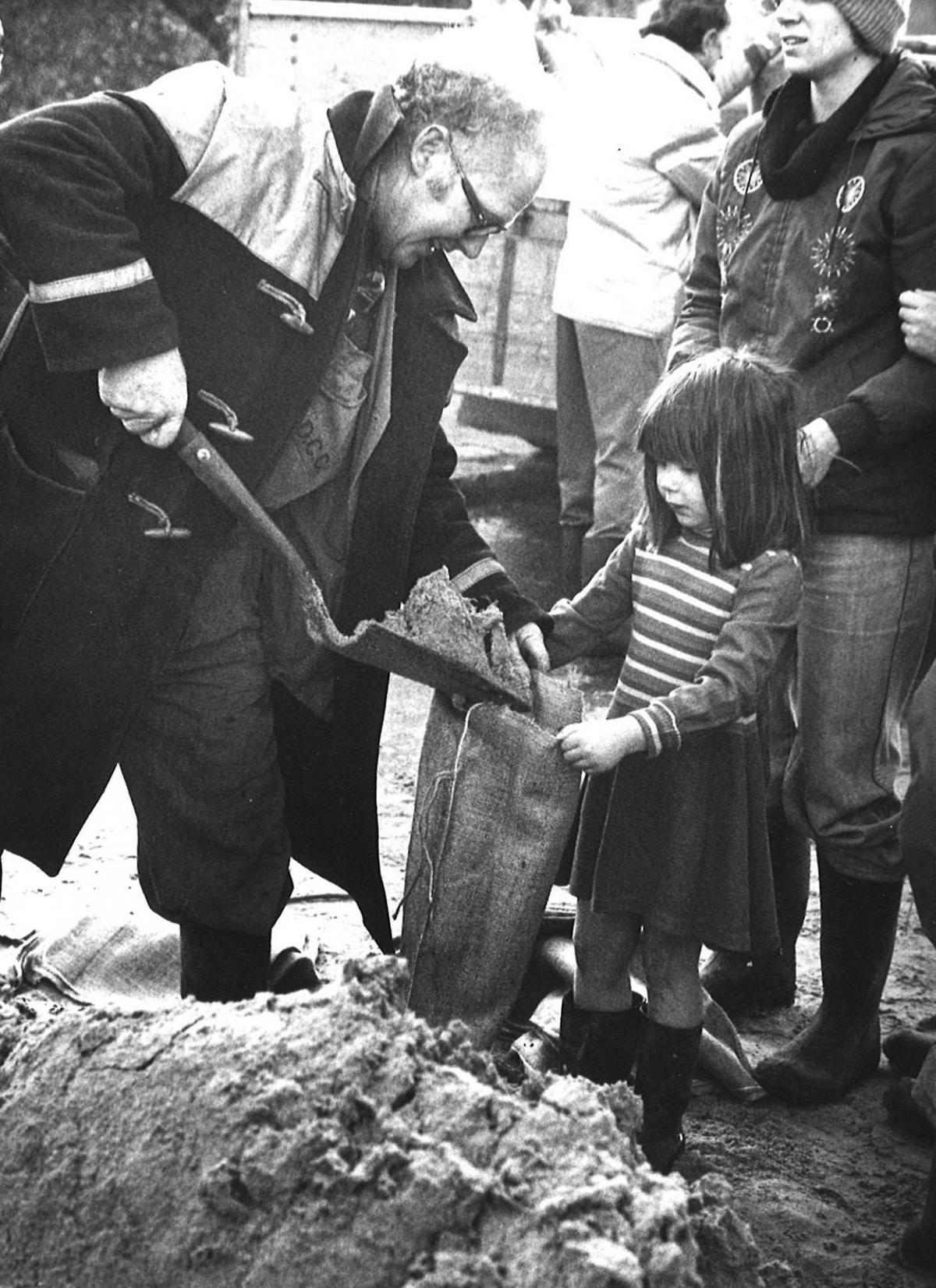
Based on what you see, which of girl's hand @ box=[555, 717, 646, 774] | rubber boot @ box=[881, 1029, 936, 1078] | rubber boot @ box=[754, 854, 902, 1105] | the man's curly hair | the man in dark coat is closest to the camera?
the man in dark coat

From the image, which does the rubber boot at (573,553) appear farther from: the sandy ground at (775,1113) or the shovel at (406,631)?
the shovel at (406,631)

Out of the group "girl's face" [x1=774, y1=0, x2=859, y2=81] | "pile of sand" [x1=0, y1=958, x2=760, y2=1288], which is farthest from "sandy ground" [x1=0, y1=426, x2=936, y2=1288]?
"girl's face" [x1=774, y1=0, x2=859, y2=81]

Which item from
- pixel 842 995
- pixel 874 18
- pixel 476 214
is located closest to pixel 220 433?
pixel 476 214

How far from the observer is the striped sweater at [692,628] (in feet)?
9.02

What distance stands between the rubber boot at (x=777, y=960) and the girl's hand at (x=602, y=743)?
94 cm

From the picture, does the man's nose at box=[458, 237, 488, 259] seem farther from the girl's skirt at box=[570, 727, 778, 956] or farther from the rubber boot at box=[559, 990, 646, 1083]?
the rubber boot at box=[559, 990, 646, 1083]

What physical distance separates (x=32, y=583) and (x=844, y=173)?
67.0 inches

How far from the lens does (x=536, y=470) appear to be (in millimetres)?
9023

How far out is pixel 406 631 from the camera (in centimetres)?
267

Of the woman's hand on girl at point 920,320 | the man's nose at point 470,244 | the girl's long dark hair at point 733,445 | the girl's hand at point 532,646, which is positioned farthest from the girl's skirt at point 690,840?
the man's nose at point 470,244

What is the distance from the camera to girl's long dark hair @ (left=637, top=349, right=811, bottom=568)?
2795mm

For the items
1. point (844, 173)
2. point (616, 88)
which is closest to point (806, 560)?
point (844, 173)

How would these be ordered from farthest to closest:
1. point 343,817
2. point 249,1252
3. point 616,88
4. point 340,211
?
point 616,88 → point 343,817 → point 340,211 → point 249,1252

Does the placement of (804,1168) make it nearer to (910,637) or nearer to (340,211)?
(910,637)
